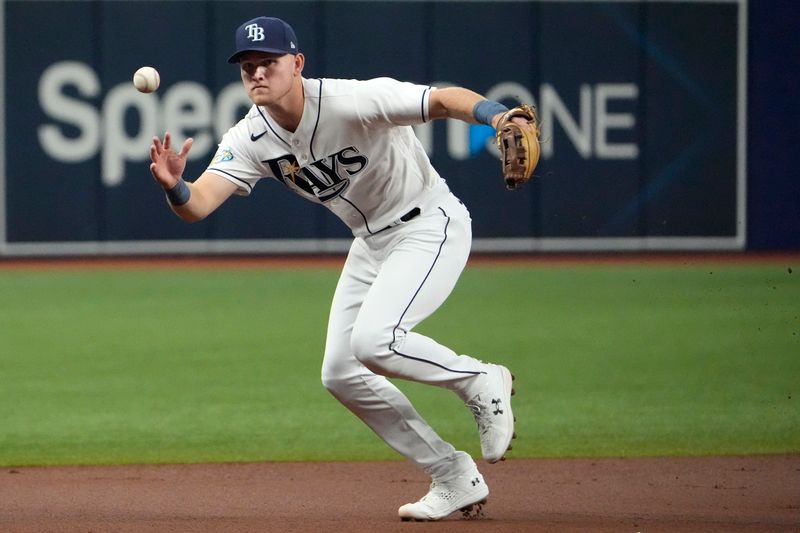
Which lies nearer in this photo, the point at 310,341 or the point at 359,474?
the point at 359,474

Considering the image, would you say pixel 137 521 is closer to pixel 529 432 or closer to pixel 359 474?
pixel 359 474

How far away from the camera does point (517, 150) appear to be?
15.0 feet

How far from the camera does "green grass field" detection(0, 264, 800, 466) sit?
7.27 meters

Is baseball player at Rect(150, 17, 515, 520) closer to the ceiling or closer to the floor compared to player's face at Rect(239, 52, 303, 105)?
closer to the floor

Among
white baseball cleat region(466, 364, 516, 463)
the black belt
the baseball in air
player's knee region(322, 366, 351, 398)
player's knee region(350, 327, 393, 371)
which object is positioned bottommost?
white baseball cleat region(466, 364, 516, 463)

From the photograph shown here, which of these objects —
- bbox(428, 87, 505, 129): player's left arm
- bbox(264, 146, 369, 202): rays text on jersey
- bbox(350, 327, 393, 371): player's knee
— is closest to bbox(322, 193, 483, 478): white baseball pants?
bbox(350, 327, 393, 371): player's knee

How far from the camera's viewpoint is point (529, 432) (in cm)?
751

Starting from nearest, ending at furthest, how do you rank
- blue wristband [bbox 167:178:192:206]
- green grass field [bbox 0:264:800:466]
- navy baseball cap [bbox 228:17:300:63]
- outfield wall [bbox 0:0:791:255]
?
navy baseball cap [bbox 228:17:300:63] → blue wristband [bbox 167:178:192:206] → green grass field [bbox 0:264:800:466] → outfield wall [bbox 0:0:791:255]

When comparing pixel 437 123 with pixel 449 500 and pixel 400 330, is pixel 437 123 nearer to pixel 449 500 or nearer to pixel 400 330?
pixel 449 500

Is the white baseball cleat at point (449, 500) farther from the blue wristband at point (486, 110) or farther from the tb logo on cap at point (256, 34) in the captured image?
the tb logo on cap at point (256, 34)

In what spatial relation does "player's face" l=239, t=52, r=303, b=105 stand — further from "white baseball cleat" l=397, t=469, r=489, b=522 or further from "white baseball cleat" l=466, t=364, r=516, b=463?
"white baseball cleat" l=397, t=469, r=489, b=522

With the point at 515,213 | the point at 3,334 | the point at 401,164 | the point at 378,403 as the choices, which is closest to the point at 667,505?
the point at 378,403

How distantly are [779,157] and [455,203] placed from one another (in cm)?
1263

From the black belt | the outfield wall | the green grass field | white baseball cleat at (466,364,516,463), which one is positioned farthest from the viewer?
the outfield wall
